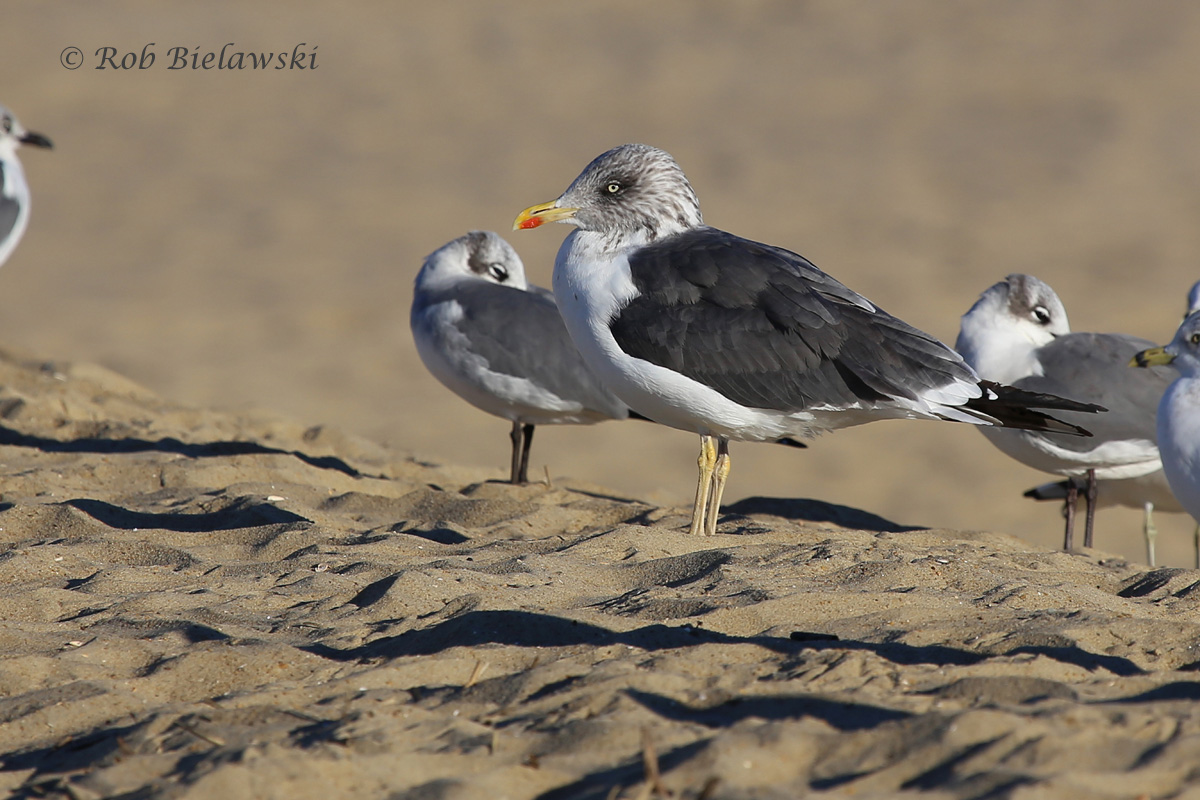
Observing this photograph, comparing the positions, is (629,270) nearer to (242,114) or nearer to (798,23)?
(242,114)

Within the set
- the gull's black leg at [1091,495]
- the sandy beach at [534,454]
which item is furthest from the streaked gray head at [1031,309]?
the sandy beach at [534,454]

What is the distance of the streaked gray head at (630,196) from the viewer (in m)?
5.60

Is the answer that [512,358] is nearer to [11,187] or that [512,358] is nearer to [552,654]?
[552,654]

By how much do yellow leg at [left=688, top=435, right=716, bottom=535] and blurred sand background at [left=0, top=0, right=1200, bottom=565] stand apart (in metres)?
2.25

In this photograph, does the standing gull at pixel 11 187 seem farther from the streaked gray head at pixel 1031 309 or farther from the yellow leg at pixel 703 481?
the streaked gray head at pixel 1031 309

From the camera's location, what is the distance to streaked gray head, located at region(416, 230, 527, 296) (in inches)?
323

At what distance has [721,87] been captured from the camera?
2367 centimetres

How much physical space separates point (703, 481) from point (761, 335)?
0.67 metres

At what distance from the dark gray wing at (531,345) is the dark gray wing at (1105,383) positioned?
232 centimetres

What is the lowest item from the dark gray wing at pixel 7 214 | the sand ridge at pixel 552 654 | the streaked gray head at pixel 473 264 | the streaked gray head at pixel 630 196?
the sand ridge at pixel 552 654

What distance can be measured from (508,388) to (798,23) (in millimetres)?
21442

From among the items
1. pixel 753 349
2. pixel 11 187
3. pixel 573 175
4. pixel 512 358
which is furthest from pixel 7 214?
pixel 573 175

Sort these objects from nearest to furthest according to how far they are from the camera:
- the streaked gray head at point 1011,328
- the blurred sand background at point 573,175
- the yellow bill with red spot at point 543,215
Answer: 1. the yellow bill with red spot at point 543,215
2. the streaked gray head at point 1011,328
3. the blurred sand background at point 573,175

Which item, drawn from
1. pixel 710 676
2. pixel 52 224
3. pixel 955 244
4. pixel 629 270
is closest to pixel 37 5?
pixel 52 224
